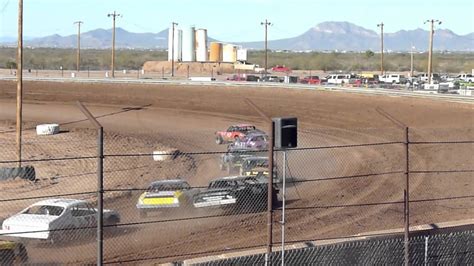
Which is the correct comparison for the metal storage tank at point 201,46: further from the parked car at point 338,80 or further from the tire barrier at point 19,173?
the tire barrier at point 19,173

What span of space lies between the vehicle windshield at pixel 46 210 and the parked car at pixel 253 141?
15455 millimetres

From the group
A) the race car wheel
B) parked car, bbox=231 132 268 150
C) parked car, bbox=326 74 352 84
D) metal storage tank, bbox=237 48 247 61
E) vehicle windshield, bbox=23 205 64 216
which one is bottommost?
the race car wheel

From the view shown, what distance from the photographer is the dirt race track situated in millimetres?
17875

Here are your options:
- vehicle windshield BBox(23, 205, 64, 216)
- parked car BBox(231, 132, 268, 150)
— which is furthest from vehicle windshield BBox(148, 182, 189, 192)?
parked car BBox(231, 132, 268, 150)

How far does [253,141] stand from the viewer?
33500 millimetres

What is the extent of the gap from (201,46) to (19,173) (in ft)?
403

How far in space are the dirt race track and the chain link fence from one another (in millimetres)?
59

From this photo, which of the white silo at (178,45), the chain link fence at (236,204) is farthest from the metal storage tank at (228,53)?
the chain link fence at (236,204)

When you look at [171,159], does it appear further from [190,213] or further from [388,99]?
[388,99]

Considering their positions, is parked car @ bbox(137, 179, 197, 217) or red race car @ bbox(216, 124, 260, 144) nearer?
parked car @ bbox(137, 179, 197, 217)

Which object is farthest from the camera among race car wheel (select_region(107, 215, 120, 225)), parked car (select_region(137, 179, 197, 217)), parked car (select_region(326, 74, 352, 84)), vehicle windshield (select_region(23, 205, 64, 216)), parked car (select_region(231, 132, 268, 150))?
parked car (select_region(326, 74, 352, 84))

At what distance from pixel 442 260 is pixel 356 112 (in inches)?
1465

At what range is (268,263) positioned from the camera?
1057cm

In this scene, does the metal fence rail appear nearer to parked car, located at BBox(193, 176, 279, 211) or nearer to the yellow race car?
the yellow race car
